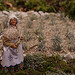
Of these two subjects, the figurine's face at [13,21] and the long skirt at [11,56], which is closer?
the figurine's face at [13,21]

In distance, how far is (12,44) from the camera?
489cm

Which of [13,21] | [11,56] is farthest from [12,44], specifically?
[13,21]

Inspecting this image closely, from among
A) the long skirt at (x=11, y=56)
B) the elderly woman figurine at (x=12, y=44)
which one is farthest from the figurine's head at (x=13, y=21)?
the long skirt at (x=11, y=56)

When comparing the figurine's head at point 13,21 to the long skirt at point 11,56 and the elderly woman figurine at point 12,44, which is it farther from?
the long skirt at point 11,56

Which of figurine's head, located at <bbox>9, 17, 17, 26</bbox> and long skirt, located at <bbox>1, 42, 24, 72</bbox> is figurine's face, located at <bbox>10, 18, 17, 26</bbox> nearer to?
figurine's head, located at <bbox>9, 17, 17, 26</bbox>

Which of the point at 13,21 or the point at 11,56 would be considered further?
the point at 11,56

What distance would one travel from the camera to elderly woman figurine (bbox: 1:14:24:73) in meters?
4.87

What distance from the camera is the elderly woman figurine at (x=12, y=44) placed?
4.87 metres

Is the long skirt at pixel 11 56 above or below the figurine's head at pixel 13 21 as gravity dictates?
below

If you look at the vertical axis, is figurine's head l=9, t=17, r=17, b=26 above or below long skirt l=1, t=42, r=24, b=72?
above

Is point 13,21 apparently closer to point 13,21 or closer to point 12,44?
point 13,21

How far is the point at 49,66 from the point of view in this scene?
5664 mm

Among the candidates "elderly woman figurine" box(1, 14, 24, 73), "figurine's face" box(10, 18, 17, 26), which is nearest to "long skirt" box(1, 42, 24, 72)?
"elderly woman figurine" box(1, 14, 24, 73)

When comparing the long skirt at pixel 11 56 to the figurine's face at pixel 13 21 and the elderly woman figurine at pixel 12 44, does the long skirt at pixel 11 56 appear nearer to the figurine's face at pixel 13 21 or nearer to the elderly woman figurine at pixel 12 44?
the elderly woman figurine at pixel 12 44
